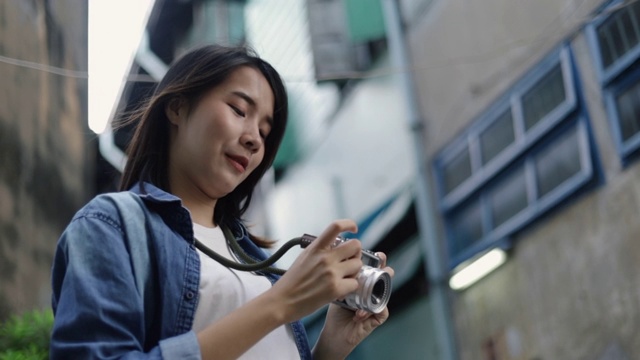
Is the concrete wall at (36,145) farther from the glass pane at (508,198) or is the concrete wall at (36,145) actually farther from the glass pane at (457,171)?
the glass pane at (508,198)

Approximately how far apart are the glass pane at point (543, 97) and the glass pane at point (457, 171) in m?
0.60

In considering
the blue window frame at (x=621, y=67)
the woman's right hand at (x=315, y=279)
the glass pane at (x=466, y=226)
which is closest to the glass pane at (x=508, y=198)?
the glass pane at (x=466, y=226)

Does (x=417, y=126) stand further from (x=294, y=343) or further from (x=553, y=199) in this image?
(x=294, y=343)

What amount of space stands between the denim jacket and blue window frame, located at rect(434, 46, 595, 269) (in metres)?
3.20

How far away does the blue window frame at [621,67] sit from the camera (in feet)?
11.7

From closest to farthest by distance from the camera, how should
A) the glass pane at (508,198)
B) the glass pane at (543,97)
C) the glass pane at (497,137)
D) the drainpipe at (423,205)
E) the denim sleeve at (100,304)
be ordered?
the denim sleeve at (100,304), the glass pane at (543,97), the glass pane at (508,198), the glass pane at (497,137), the drainpipe at (423,205)

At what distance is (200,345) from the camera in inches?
30.0

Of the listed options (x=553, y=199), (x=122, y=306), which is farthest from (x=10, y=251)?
(x=122, y=306)

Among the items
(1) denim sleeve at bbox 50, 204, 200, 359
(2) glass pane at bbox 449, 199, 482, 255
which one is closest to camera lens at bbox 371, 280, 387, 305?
(1) denim sleeve at bbox 50, 204, 200, 359

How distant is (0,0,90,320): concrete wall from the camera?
3416 mm

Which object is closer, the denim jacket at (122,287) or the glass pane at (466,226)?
the denim jacket at (122,287)

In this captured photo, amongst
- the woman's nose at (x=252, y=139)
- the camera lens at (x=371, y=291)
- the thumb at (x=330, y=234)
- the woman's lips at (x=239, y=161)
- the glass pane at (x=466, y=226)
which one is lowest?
the camera lens at (x=371, y=291)

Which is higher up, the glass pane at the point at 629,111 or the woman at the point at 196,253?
the glass pane at the point at 629,111

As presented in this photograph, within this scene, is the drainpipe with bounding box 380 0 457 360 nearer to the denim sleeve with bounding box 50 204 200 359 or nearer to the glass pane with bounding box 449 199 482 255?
the glass pane with bounding box 449 199 482 255
